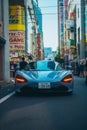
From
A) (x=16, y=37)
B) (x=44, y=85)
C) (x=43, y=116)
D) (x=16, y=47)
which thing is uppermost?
(x=16, y=37)

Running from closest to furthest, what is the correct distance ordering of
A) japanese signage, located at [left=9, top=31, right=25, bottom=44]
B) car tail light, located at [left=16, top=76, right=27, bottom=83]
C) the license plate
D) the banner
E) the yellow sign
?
the license plate, car tail light, located at [left=16, top=76, right=27, bottom=83], japanese signage, located at [left=9, top=31, right=25, bottom=44], the banner, the yellow sign

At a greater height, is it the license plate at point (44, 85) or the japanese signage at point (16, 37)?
the japanese signage at point (16, 37)

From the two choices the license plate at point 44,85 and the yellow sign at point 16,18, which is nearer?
the license plate at point 44,85

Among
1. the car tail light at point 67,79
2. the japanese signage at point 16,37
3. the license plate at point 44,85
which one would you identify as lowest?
the license plate at point 44,85

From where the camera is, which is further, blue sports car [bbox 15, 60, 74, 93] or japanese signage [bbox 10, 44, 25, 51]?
japanese signage [bbox 10, 44, 25, 51]

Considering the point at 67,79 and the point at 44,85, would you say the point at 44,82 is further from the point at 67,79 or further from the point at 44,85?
the point at 67,79

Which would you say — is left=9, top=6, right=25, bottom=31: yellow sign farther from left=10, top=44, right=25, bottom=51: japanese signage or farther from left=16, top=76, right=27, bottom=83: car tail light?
left=16, top=76, right=27, bottom=83: car tail light

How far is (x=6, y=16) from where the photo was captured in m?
24.5

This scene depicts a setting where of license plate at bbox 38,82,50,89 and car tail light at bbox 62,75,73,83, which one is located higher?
car tail light at bbox 62,75,73,83

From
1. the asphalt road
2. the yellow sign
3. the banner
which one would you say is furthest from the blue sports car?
the yellow sign

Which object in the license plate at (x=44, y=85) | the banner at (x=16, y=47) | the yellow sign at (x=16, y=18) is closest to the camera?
the license plate at (x=44, y=85)

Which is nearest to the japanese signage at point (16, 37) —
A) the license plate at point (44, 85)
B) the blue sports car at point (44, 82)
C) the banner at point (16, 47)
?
the banner at point (16, 47)

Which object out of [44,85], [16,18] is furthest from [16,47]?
[44,85]

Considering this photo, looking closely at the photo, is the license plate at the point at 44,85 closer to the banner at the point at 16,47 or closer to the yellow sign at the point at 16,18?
the banner at the point at 16,47
